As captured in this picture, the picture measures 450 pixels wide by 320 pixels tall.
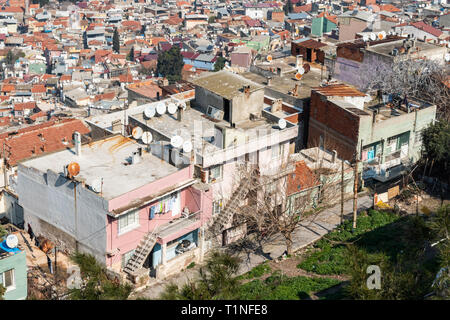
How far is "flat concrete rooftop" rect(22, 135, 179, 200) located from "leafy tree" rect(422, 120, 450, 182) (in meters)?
14.5

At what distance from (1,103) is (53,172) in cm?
7118

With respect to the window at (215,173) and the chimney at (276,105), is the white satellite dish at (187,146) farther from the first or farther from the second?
the chimney at (276,105)

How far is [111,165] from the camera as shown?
27.6 m

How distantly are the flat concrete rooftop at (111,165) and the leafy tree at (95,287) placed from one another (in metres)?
3.84

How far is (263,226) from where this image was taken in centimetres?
2886

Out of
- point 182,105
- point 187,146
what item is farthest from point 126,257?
point 182,105

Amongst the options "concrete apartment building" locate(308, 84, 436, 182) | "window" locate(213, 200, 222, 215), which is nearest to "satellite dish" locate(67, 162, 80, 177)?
"window" locate(213, 200, 222, 215)

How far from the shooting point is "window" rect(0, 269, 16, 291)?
76.3 ft

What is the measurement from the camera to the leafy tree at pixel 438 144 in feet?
108

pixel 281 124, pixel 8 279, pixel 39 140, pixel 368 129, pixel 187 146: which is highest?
pixel 281 124

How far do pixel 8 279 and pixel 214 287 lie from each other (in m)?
8.93

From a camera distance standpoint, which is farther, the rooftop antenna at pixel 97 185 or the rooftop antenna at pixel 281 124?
the rooftop antenna at pixel 281 124

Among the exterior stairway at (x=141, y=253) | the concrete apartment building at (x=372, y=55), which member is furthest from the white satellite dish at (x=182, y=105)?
the concrete apartment building at (x=372, y=55)

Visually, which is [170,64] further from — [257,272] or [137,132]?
[257,272]
